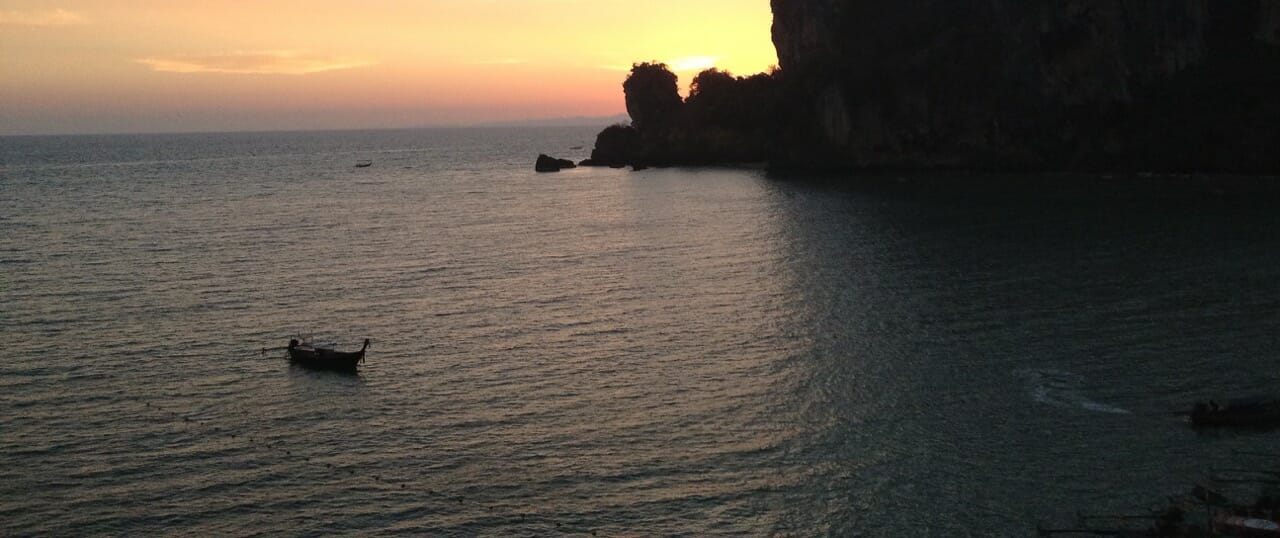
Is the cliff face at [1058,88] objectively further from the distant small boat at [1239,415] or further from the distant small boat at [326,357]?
the distant small boat at [326,357]

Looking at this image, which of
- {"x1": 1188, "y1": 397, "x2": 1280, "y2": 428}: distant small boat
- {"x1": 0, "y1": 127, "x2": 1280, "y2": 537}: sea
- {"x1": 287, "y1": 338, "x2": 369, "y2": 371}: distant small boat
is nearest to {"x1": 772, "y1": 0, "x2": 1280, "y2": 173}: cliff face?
{"x1": 0, "y1": 127, "x2": 1280, "y2": 537}: sea

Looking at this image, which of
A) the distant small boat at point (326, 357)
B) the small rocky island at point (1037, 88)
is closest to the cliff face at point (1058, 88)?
the small rocky island at point (1037, 88)

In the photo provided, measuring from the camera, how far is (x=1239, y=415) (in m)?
42.0

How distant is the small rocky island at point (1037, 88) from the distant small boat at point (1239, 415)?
89790 millimetres

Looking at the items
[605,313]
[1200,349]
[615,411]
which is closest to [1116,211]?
[1200,349]

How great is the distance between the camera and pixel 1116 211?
98.4 m

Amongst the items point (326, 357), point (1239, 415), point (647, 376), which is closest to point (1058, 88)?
point (1239, 415)

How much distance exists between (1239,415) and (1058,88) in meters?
108

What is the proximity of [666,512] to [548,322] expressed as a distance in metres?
28.3

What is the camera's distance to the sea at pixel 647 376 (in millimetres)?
37125

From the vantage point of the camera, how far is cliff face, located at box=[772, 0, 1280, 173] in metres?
129

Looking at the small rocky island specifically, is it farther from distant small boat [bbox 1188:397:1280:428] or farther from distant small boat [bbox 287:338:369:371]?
distant small boat [bbox 287:338:369:371]

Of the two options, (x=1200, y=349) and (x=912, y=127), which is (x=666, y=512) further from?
(x=912, y=127)

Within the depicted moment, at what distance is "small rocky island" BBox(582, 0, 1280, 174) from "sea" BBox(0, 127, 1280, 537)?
32.9m
